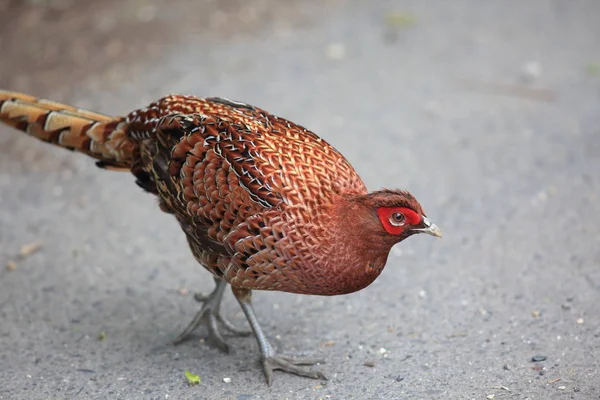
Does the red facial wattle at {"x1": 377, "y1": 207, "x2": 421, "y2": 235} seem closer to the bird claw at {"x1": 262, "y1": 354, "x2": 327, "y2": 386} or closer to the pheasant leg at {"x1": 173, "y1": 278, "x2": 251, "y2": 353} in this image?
the bird claw at {"x1": 262, "y1": 354, "x2": 327, "y2": 386}

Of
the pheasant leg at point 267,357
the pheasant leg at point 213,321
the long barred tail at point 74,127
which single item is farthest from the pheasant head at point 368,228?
the long barred tail at point 74,127

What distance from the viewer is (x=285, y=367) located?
4.70m

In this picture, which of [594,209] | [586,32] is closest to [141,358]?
[594,209]

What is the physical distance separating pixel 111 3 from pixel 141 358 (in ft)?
19.1

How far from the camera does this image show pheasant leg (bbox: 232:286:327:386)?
4672mm

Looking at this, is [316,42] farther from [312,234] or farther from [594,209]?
[312,234]

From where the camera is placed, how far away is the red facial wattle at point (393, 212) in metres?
4.18

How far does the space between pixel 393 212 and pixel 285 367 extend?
3.86ft

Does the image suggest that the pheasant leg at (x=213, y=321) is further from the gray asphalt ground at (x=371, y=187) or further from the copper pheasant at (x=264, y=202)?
the copper pheasant at (x=264, y=202)

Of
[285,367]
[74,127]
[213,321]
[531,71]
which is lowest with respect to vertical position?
[285,367]

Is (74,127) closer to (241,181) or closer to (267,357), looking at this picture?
(241,181)

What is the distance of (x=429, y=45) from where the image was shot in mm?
8875

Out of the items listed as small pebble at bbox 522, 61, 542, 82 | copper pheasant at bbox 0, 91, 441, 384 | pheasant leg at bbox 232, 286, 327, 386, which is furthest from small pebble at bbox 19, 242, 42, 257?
small pebble at bbox 522, 61, 542, 82

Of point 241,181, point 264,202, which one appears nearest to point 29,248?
point 241,181
